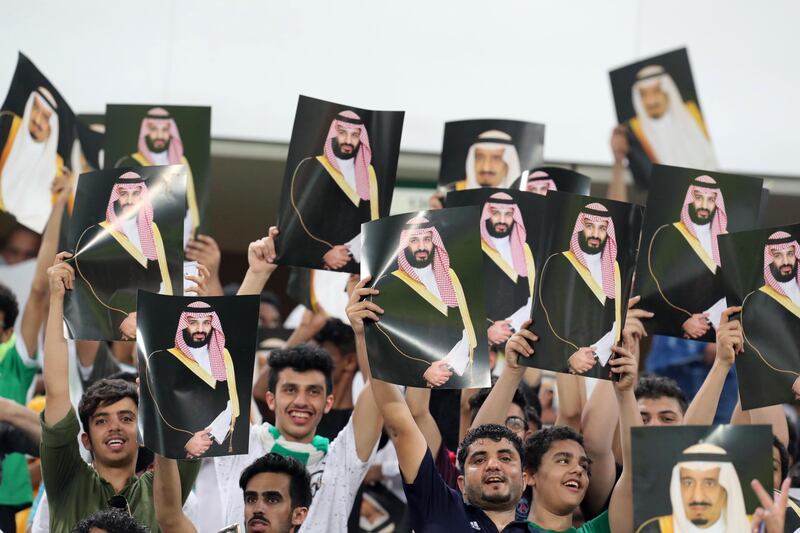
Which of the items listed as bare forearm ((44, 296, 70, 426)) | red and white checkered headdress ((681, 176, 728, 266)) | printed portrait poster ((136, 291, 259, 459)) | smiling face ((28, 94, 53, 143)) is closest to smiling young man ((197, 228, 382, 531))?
printed portrait poster ((136, 291, 259, 459))

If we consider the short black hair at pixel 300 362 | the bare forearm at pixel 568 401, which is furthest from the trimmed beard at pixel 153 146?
the bare forearm at pixel 568 401

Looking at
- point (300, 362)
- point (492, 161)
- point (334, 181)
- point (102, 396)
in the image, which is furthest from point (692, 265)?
point (102, 396)

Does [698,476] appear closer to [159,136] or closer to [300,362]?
[300,362]

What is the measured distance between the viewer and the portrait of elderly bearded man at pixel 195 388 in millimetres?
3762

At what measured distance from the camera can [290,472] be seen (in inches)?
160

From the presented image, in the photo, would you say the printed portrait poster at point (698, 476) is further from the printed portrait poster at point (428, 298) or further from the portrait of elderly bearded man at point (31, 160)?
the portrait of elderly bearded man at point (31, 160)

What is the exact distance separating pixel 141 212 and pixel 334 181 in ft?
2.14

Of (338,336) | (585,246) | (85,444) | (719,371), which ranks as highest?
(585,246)

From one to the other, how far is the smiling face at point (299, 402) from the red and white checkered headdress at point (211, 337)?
2.25ft

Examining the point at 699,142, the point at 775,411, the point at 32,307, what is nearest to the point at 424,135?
the point at 699,142

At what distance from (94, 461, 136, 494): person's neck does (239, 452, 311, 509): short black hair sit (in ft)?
1.21

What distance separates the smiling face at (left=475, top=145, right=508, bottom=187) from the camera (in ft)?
17.2

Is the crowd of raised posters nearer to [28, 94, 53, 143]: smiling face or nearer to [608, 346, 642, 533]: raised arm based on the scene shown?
[608, 346, 642, 533]: raised arm

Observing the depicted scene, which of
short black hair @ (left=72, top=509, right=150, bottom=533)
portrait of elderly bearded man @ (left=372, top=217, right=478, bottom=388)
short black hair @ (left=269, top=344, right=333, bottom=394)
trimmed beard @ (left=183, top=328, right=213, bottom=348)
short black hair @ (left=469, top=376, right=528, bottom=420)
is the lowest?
short black hair @ (left=72, top=509, right=150, bottom=533)
